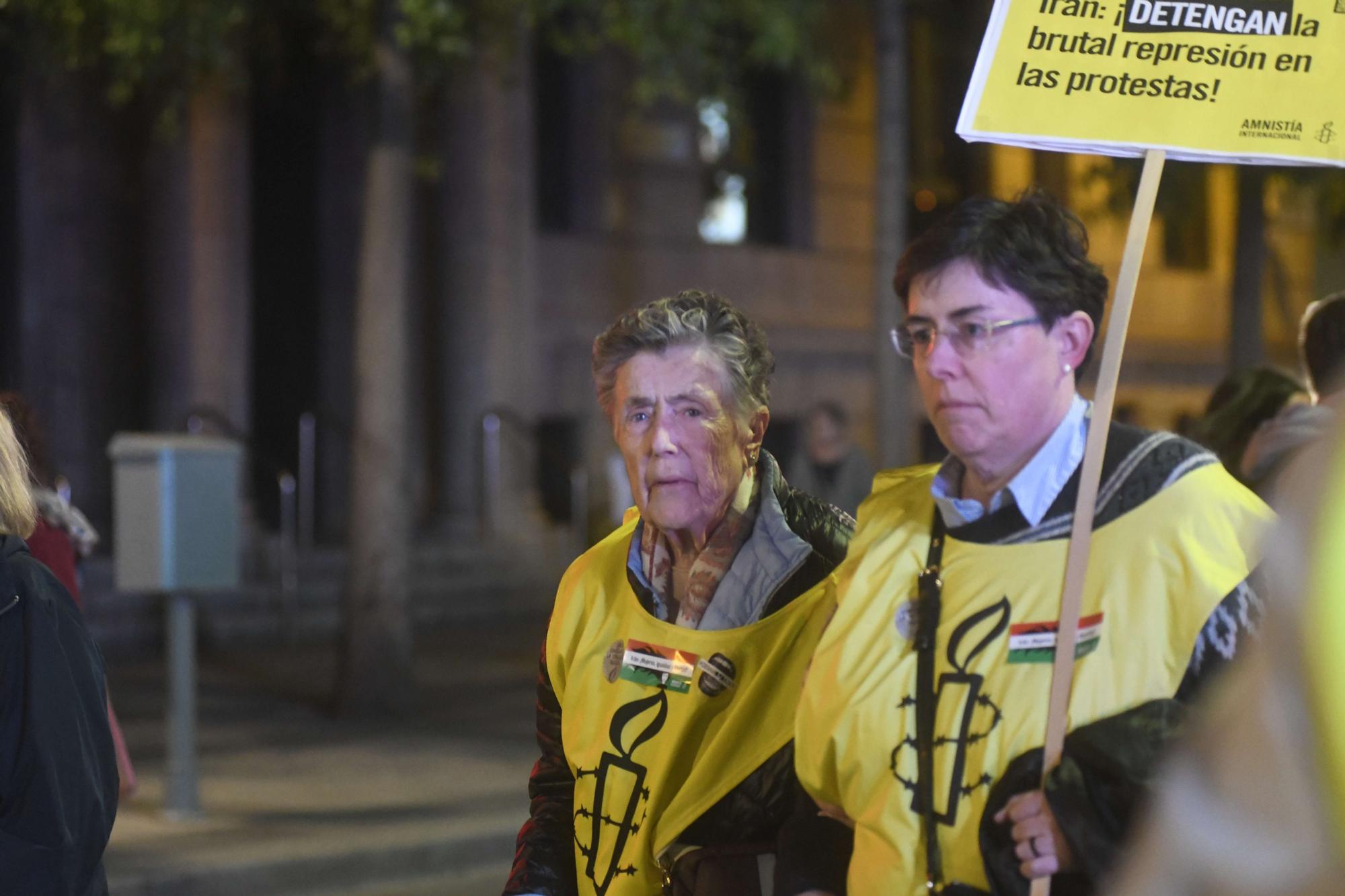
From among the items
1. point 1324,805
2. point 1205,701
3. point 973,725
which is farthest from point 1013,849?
point 1324,805

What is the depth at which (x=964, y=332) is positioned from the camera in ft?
8.93

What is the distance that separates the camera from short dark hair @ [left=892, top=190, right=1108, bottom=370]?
8.89ft

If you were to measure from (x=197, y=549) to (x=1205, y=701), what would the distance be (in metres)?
6.77

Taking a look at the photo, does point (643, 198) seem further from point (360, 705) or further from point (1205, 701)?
point (1205, 701)

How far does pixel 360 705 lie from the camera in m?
10.9

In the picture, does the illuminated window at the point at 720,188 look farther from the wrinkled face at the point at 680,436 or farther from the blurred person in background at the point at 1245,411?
the wrinkled face at the point at 680,436

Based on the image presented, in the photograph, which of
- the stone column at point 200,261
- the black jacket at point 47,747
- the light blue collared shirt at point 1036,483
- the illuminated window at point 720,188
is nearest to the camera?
the light blue collared shirt at point 1036,483

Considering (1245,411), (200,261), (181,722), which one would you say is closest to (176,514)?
(181,722)

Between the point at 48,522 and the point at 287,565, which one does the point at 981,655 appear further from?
the point at 287,565

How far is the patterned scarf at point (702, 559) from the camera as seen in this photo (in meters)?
3.19

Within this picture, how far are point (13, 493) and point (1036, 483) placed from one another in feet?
6.25

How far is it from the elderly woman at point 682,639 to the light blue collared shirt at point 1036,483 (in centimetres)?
43

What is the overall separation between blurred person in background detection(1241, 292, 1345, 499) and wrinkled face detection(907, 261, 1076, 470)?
2244mm

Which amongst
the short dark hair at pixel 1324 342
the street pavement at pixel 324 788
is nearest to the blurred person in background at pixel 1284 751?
the short dark hair at pixel 1324 342
